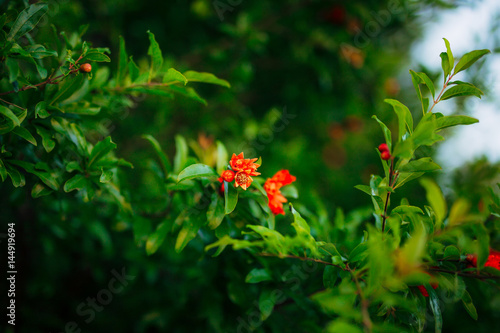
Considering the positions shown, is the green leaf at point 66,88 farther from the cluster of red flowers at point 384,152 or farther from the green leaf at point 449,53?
the green leaf at point 449,53

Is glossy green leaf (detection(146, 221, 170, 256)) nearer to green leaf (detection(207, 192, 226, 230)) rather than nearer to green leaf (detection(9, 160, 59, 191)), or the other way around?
green leaf (detection(207, 192, 226, 230))

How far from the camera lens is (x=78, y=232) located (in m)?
1.66

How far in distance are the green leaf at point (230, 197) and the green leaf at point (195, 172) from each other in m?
0.06

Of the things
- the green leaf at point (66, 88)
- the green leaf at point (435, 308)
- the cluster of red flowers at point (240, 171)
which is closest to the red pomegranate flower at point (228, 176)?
the cluster of red flowers at point (240, 171)

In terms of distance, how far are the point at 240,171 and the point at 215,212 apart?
0.16 m

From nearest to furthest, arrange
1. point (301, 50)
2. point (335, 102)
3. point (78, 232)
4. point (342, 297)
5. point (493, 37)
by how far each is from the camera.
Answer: point (342, 297) < point (78, 232) < point (493, 37) < point (301, 50) < point (335, 102)

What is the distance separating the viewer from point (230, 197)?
96cm

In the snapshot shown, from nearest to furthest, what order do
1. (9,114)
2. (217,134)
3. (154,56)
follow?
(9,114) → (154,56) → (217,134)

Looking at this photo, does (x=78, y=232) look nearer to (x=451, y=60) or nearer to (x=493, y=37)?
(x=451, y=60)

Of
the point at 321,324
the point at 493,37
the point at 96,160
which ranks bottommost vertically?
the point at 321,324

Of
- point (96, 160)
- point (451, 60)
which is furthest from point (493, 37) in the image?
point (96, 160)

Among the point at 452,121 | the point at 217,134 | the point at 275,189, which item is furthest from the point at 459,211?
the point at 217,134

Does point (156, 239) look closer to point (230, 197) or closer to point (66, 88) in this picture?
point (230, 197)

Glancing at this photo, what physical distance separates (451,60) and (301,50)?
1.57m
